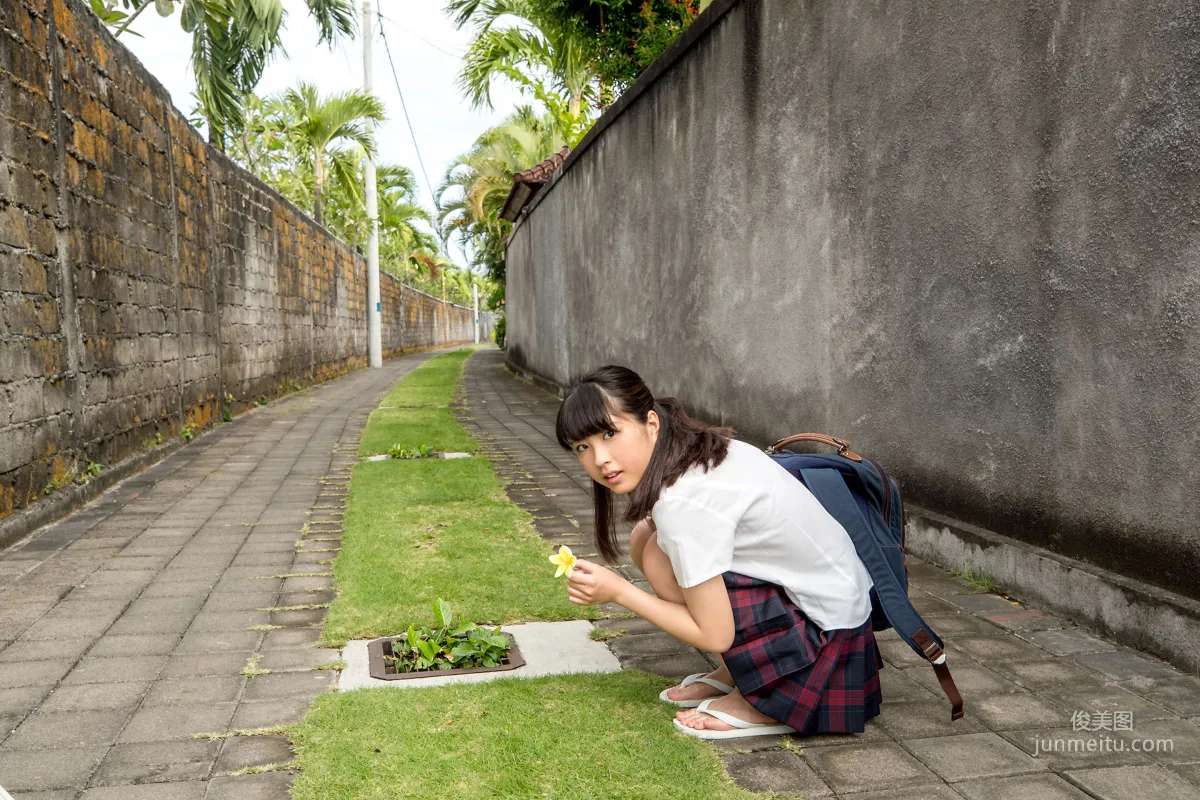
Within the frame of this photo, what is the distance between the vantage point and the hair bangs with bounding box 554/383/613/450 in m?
2.34

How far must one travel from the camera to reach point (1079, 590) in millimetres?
3195

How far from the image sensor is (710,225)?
6.58 metres

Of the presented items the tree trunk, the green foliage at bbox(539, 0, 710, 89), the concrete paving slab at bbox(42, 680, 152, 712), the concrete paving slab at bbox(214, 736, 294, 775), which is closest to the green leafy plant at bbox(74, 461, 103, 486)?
the concrete paving slab at bbox(42, 680, 152, 712)

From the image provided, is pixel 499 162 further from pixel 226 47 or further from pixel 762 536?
pixel 762 536

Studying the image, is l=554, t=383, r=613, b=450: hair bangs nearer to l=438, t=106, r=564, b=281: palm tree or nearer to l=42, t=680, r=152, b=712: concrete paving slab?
l=42, t=680, r=152, b=712: concrete paving slab

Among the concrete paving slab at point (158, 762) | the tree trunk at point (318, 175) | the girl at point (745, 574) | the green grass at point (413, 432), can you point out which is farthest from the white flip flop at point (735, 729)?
the tree trunk at point (318, 175)

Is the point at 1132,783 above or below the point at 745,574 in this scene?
below

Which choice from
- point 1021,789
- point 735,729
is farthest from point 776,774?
point 1021,789

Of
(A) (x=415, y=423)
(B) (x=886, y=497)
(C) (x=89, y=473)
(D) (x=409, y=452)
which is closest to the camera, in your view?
(B) (x=886, y=497)

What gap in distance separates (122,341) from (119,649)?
4266 millimetres

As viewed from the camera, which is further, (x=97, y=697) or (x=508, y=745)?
(x=97, y=697)

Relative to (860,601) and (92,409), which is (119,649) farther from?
(92,409)

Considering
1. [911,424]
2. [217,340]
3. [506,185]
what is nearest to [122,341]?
[217,340]

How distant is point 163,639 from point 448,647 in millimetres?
1098
